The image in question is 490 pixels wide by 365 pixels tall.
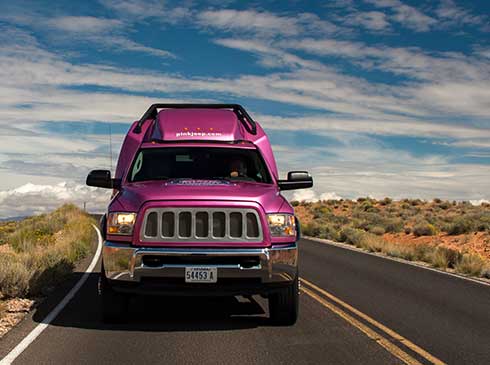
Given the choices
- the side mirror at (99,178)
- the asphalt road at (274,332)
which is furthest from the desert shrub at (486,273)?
the side mirror at (99,178)

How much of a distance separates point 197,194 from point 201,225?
0.38 m

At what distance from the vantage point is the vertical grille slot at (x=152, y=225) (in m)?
7.61

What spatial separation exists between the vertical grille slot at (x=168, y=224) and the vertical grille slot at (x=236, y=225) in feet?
2.33

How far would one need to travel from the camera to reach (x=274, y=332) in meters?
7.79

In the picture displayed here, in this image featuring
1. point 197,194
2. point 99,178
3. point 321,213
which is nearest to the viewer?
point 197,194

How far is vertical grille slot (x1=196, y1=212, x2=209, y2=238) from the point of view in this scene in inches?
301

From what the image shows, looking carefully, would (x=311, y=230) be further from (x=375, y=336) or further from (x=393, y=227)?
(x=375, y=336)

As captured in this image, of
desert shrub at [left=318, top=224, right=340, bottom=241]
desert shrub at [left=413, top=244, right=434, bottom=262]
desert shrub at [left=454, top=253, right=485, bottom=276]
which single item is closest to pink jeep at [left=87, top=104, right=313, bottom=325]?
A: desert shrub at [left=454, top=253, right=485, bottom=276]

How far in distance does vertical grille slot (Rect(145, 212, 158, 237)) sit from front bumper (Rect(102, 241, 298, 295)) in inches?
7.5

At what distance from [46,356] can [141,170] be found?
3.34 metres

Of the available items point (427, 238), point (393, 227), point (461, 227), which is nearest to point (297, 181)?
point (427, 238)

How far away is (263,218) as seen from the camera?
769 centimetres

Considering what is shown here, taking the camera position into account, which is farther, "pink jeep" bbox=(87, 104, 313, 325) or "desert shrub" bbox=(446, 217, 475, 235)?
"desert shrub" bbox=(446, 217, 475, 235)

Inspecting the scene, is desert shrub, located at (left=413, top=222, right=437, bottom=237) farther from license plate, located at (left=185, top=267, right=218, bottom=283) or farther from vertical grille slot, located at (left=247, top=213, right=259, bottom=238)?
license plate, located at (left=185, top=267, right=218, bottom=283)
